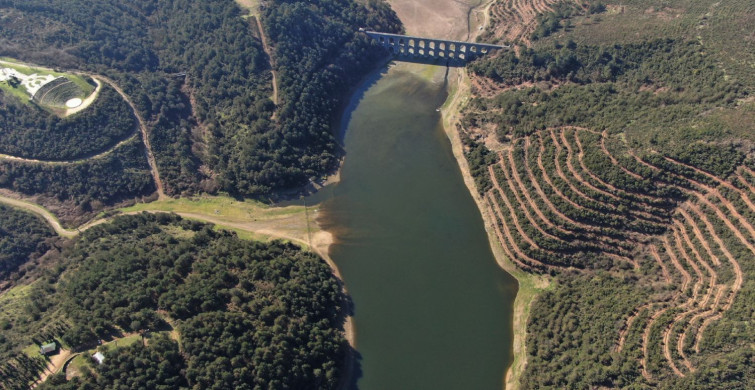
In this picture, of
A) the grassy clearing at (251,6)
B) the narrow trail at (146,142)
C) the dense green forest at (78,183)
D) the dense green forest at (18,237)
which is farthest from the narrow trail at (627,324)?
the grassy clearing at (251,6)

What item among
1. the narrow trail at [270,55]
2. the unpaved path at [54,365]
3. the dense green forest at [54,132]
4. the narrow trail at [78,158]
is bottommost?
the unpaved path at [54,365]

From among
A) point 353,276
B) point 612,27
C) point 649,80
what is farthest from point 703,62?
point 353,276

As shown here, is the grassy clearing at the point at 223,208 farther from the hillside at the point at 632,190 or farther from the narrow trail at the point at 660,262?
the narrow trail at the point at 660,262

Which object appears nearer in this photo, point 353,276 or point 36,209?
point 353,276

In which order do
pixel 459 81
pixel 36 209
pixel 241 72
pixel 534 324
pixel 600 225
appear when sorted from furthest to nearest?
pixel 459 81, pixel 241 72, pixel 36 209, pixel 600 225, pixel 534 324

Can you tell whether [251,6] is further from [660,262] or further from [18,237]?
[660,262]

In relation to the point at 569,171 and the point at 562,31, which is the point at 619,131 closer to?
the point at 569,171

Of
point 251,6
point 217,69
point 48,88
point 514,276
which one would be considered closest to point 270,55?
point 217,69
